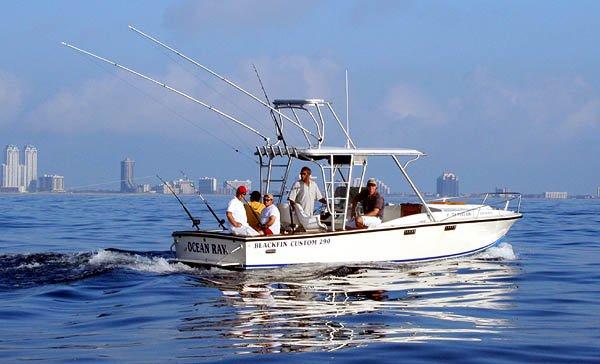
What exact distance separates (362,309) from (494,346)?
3.52 metres

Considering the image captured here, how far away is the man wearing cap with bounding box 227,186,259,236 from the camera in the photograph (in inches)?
815

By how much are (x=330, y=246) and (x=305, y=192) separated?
1.45 meters

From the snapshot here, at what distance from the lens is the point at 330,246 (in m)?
21.0

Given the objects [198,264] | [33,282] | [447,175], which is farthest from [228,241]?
[447,175]

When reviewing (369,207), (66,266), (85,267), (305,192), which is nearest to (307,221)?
(305,192)

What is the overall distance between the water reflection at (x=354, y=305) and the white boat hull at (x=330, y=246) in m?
0.24

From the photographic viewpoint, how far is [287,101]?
72.5 feet

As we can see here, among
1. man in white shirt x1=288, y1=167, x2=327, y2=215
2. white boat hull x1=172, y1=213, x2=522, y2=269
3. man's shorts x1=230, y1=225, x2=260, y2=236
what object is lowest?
white boat hull x1=172, y1=213, x2=522, y2=269

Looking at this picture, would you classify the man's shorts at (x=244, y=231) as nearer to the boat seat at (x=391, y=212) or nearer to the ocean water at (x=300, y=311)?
the ocean water at (x=300, y=311)

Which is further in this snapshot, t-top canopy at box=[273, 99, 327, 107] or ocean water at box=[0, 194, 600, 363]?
t-top canopy at box=[273, 99, 327, 107]

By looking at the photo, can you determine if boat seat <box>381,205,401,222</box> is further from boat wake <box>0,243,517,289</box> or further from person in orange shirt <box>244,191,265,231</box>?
person in orange shirt <box>244,191,265,231</box>

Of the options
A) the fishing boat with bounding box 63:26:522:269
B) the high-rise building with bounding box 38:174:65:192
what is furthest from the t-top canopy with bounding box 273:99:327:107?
the high-rise building with bounding box 38:174:65:192

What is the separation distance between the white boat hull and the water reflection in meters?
0.24

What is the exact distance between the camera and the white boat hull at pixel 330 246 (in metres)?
20.3
